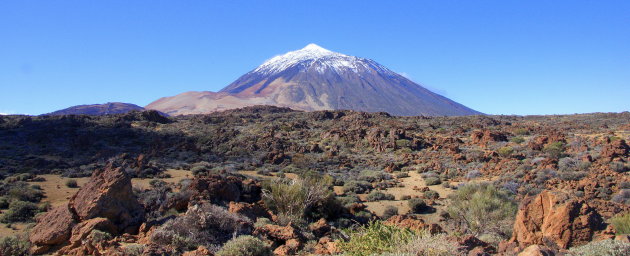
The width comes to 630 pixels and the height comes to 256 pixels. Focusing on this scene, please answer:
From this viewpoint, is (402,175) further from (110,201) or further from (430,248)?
(430,248)

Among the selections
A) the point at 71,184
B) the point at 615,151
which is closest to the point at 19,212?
the point at 71,184

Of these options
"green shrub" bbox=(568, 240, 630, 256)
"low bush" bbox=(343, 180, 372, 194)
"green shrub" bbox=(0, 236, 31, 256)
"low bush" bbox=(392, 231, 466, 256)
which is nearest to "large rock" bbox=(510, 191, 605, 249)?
"green shrub" bbox=(568, 240, 630, 256)

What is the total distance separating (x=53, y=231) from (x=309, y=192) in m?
5.07

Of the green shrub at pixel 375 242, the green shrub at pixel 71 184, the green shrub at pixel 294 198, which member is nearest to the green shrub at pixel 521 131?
the green shrub at pixel 294 198

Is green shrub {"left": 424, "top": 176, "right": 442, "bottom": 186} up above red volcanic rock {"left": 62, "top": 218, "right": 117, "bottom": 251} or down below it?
below

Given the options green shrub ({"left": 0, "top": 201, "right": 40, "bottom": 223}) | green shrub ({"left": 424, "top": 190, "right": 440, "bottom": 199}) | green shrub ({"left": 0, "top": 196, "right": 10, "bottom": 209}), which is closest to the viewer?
green shrub ({"left": 0, "top": 201, "right": 40, "bottom": 223})

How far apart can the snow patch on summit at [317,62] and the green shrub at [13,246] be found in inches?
5059

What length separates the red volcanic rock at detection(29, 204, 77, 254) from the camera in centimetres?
683

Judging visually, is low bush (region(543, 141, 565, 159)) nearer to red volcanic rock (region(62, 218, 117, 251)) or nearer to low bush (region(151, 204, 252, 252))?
low bush (region(151, 204, 252, 252))

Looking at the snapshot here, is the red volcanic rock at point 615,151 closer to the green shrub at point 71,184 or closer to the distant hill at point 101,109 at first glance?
the green shrub at point 71,184

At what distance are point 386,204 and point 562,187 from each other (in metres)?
5.70

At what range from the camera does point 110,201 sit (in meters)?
7.64

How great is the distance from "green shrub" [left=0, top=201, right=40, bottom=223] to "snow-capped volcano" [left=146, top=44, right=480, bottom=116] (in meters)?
82.8

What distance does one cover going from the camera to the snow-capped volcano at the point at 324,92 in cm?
10206
